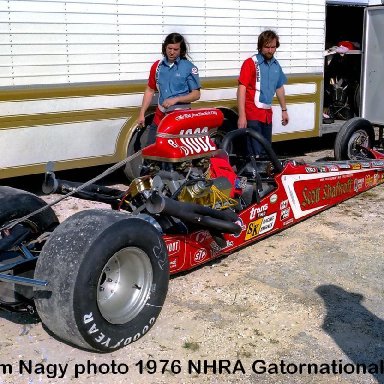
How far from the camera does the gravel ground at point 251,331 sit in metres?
3.25

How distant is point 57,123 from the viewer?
5.93 m

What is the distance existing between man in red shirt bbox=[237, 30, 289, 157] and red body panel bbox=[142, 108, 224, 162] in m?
1.54

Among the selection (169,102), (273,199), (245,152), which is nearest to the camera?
(273,199)

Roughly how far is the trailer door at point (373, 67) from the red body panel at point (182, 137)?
4.81m

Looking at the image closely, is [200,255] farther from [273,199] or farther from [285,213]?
[285,213]

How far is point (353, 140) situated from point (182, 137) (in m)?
4.02

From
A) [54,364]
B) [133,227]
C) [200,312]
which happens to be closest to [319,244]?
[200,312]

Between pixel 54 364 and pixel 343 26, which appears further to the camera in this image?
pixel 343 26

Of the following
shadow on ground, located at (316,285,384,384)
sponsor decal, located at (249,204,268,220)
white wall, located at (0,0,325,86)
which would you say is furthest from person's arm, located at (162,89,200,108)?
shadow on ground, located at (316,285,384,384)

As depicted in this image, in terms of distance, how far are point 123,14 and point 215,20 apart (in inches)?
49.0

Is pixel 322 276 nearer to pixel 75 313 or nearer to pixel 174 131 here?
pixel 174 131

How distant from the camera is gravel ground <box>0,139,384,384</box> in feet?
10.7

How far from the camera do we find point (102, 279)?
345cm

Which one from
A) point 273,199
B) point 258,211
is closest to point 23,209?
point 258,211
